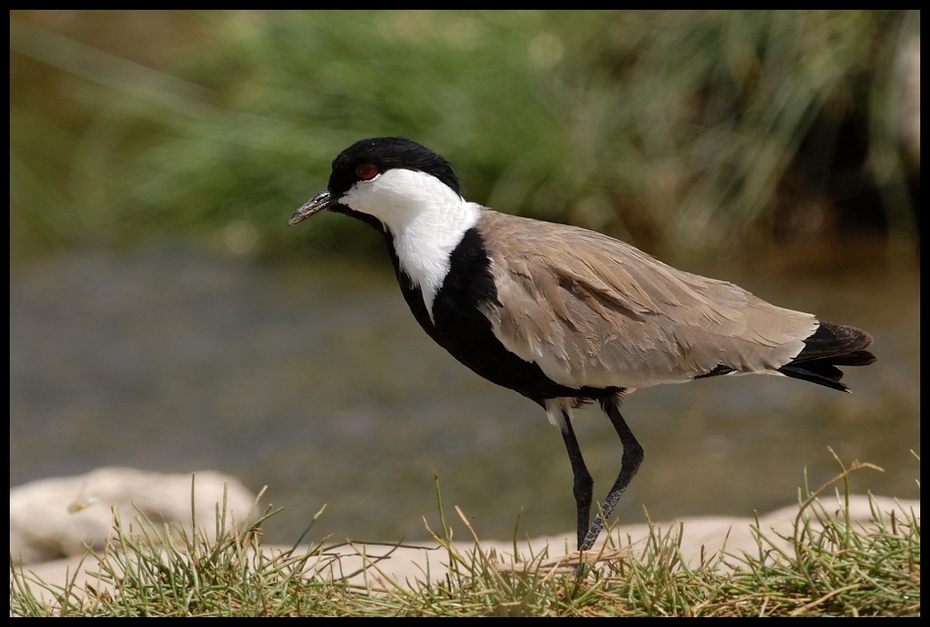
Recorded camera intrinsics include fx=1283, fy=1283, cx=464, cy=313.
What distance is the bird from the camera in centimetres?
430

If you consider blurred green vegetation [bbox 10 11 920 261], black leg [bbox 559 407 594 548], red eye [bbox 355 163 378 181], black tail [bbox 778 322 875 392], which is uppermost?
blurred green vegetation [bbox 10 11 920 261]

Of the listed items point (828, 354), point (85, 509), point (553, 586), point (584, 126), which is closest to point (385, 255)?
point (584, 126)

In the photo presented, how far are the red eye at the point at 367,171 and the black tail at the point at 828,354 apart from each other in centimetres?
155

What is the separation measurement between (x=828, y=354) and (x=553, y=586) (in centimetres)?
133

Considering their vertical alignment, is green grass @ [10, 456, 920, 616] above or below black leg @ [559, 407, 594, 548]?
below

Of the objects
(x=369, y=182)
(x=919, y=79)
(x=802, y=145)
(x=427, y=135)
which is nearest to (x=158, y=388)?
(x=427, y=135)

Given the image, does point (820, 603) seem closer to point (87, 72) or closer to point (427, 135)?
point (427, 135)

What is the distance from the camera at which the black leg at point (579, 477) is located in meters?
4.59

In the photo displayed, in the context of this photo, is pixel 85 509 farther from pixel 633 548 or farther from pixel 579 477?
pixel 633 548

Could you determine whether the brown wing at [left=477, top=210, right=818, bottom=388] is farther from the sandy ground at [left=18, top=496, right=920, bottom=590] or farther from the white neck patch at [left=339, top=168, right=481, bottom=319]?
the sandy ground at [left=18, top=496, right=920, bottom=590]

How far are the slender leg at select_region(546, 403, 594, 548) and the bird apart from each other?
9cm

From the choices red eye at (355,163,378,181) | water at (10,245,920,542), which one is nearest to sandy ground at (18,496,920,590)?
water at (10,245,920,542)

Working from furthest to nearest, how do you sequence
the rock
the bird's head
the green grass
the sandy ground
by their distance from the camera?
1. the rock
2. the sandy ground
3. the bird's head
4. the green grass

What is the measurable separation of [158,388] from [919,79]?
5.71 m
